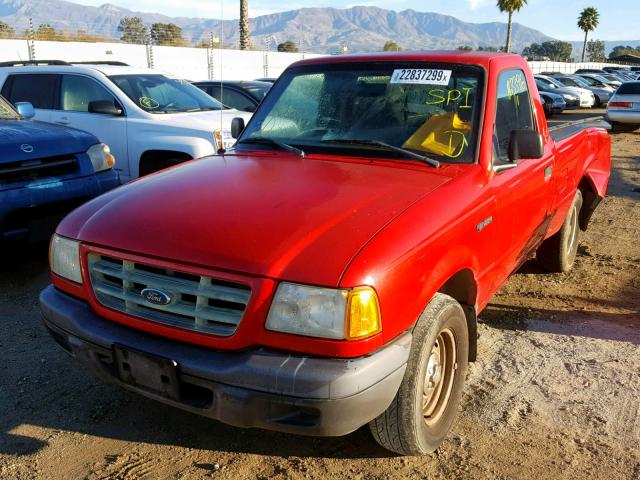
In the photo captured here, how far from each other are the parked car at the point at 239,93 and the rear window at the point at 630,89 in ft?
39.2

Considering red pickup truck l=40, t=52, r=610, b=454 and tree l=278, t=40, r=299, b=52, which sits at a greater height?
tree l=278, t=40, r=299, b=52

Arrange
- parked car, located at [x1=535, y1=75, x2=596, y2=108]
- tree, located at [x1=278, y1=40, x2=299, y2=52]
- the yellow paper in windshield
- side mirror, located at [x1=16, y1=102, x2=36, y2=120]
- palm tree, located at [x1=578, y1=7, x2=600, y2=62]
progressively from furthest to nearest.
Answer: palm tree, located at [x1=578, y1=7, x2=600, y2=62] → tree, located at [x1=278, y1=40, x2=299, y2=52] → parked car, located at [x1=535, y1=75, x2=596, y2=108] → side mirror, located at [x1=16, y1=102, x2=36, y2=120] → the yellow paper in windshield

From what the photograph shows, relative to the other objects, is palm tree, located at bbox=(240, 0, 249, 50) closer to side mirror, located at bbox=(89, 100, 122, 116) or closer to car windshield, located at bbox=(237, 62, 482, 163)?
side mirror, located at bbox=(89, 100, 122, 116)

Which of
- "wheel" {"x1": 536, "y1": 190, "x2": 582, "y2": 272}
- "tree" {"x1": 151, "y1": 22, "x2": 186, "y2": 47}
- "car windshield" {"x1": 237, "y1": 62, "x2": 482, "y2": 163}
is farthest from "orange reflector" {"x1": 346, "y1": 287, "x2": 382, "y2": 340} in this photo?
"tree" {"x1": 151, "y1": 22, "x2": 186, "y2": 47}

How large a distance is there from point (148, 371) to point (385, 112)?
6.62ft

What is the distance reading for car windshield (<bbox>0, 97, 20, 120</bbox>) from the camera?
19.8 ft

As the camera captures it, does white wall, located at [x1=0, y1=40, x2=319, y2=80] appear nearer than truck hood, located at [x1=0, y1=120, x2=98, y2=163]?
No

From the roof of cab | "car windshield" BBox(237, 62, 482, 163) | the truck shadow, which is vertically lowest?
the truck shadow

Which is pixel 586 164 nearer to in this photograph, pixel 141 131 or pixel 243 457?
pixel 243 457

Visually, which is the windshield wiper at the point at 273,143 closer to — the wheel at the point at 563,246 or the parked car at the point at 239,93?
the wheel at the point at 563,246

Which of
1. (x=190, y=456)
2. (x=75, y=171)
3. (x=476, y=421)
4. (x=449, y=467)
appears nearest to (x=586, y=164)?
(x=476, y=421)

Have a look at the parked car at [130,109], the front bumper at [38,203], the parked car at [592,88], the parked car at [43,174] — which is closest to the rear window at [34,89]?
the parked car at [130,109]

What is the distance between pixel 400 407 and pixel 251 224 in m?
1.00

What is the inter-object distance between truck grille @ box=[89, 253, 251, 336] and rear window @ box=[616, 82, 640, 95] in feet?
59.9
